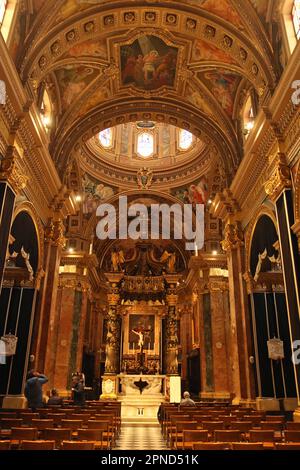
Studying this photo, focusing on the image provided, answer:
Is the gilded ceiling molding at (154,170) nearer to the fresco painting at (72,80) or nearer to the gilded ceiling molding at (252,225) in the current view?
the fresco painting at (72,80)

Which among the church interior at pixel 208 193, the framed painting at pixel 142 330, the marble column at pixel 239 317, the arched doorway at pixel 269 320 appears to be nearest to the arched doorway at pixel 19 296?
the church interior at pixel 208 193

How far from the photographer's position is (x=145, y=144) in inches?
1025

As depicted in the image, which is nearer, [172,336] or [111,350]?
[111,350]

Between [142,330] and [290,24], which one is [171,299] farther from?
[290,24]

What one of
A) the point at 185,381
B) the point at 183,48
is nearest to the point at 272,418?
the point at 183,48

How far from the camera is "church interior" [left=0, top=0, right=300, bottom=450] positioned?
8.43 metres

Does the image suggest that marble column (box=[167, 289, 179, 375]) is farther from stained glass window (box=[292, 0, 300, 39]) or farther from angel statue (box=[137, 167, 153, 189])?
stained glass window (box=[292, 0, 300, 39])

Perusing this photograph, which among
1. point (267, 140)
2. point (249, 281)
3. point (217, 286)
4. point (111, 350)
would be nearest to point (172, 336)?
point (111, 350)

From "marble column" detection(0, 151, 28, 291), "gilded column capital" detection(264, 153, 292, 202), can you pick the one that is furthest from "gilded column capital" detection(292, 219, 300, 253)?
"marble column" detection(0, 151, 28, 291)

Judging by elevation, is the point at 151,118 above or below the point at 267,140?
above

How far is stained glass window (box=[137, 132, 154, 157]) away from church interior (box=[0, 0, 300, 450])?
545 centimetres

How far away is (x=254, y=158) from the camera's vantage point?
11.5 metres

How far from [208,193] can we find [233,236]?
8.36 meters
